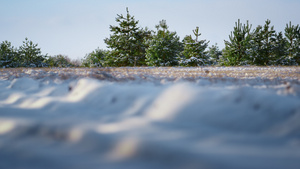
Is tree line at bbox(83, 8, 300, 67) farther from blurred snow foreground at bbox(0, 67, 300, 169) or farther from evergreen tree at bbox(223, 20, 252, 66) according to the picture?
blurred snow foreground at bbox(0, 67, 300, 169)

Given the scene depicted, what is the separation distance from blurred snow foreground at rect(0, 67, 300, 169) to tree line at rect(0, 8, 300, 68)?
44.3 ft

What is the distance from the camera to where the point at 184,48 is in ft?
67.7

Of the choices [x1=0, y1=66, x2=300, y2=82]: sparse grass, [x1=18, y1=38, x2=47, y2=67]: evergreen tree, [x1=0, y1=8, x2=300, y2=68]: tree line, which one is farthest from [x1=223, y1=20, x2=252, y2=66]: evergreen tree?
[x1=18, y1=38, x2=47, y2=67]: evergreen tree

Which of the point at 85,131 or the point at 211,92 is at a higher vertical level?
the point at 211,92

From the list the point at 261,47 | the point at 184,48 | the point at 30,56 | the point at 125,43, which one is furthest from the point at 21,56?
the point at 261,47

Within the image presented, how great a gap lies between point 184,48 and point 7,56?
971 inches

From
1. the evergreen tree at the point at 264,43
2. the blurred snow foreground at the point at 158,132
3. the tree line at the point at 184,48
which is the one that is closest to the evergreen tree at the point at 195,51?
the tree line at the point at 184,48

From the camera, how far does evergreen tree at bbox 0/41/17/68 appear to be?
27048mm

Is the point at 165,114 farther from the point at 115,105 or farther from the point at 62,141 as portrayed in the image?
the point at 62,141

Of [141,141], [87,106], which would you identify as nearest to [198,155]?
[141,141]

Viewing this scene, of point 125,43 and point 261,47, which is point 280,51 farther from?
point 125,43

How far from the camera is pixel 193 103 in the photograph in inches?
74.0

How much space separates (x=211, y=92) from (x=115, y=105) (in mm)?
1045

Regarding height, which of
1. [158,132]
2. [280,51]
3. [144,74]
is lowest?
[158,132]
